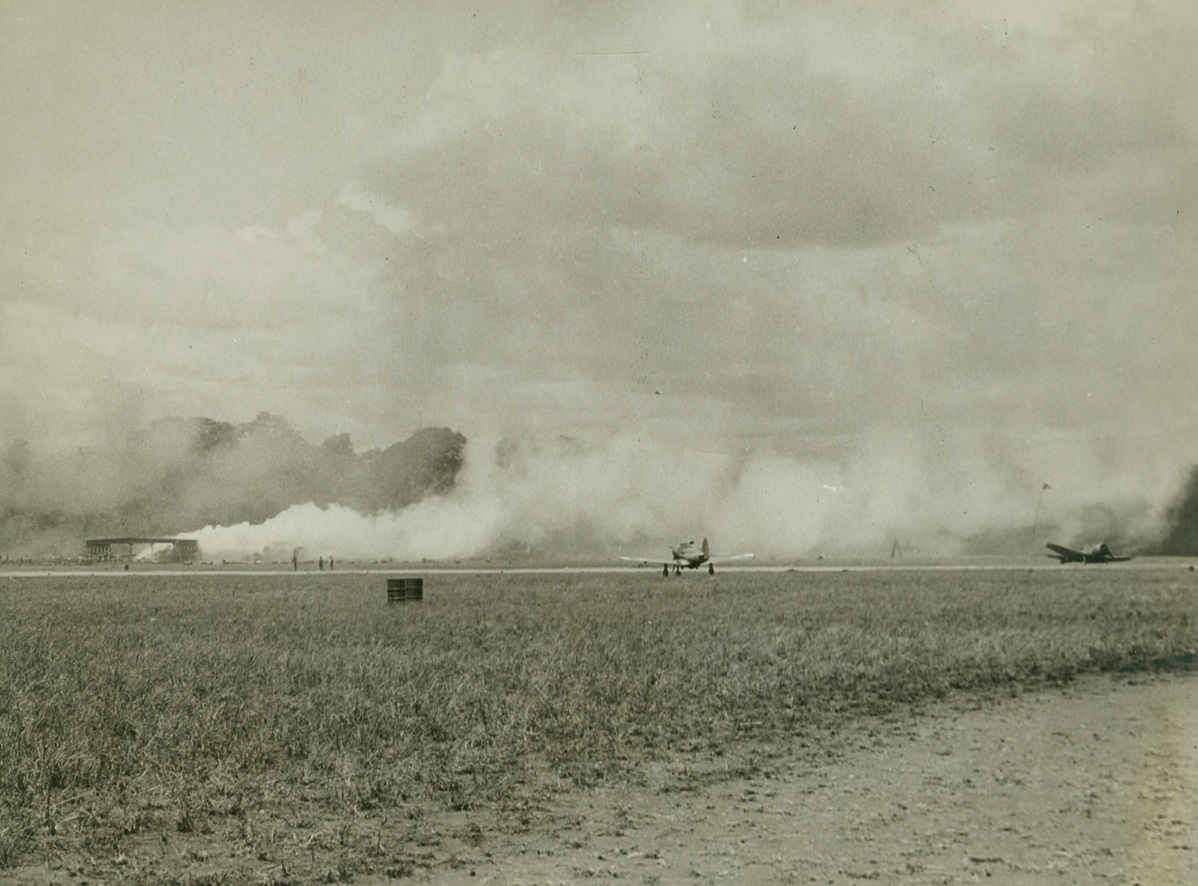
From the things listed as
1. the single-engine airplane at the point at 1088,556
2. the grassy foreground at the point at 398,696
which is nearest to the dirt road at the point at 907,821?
the grassy foreground at the point at 398,696

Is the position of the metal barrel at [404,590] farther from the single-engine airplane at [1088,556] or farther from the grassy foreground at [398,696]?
the single-engine airplane at [1088,556]

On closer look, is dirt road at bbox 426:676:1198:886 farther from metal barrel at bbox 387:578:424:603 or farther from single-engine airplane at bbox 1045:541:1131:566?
single-engine airplane at bbox 1045:541:1131:566

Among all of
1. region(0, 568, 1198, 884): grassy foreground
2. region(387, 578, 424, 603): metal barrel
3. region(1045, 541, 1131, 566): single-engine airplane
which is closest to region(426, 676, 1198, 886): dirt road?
region(0, 568, 1198, 884): grassy foreground

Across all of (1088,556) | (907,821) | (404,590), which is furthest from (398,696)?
(1088,556)

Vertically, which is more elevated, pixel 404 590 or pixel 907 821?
pixel 404 590

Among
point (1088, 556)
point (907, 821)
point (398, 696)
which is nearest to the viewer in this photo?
point (907, 821)

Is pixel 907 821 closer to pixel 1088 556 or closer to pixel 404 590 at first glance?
pixel 404 590

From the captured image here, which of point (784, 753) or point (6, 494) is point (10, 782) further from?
point (6, 494)
